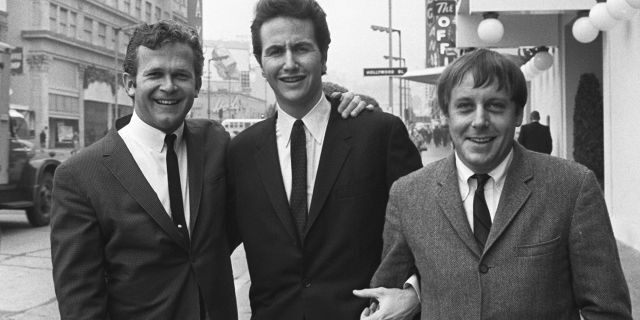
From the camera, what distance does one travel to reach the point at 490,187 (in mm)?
2146

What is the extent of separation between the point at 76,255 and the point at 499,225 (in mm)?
1510

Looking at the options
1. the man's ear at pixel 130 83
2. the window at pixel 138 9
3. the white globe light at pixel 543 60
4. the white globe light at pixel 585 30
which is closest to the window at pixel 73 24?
the window at pixel 138 9

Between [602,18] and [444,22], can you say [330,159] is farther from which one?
[444,22]

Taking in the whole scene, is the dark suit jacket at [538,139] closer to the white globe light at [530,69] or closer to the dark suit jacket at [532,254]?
the white globe light at [530,69]

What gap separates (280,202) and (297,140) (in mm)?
281

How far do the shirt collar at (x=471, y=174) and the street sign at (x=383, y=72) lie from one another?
56.0ft

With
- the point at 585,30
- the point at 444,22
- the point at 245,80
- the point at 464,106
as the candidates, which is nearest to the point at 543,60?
the point at 585,30

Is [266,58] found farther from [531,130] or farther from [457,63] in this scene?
[531,130]

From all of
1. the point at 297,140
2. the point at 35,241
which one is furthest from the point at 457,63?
the point at 35,241

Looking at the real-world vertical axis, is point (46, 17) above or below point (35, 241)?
above

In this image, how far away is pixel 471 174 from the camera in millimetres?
2168

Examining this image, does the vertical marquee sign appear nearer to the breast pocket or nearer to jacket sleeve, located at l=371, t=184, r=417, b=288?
jacket sleeve, located at l=371, t=184, r=417, b=288

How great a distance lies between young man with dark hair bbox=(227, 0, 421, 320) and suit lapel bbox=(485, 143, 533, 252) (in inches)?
25.0

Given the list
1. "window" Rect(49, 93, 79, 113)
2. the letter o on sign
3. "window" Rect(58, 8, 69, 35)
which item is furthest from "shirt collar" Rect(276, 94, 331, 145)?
"window" Rect(58, 8, 69, 35)
